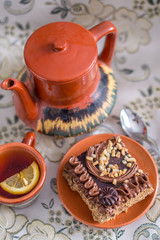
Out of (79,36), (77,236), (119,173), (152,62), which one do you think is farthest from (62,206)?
(152,62)

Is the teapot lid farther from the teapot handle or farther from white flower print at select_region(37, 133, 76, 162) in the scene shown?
white flower print at select_region(37, 133, 76, 162)

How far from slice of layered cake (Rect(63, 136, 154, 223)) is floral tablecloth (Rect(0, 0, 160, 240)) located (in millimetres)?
106

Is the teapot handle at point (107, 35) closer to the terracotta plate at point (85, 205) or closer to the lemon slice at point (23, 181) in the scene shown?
the terracotta plate at point (85, 205)

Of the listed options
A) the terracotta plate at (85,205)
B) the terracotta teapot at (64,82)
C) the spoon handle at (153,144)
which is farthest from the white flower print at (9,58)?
the spoon handle at (153,144)

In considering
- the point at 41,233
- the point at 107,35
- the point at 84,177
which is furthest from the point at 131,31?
the point at 41,233

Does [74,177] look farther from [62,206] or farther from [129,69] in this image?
[129,69]

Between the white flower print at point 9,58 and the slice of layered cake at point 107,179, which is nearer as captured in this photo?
the slice of layered cake at point 107,179

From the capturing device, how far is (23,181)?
0.80 metres

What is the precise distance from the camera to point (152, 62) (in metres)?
1.12

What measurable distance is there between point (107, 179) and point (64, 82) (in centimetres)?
27

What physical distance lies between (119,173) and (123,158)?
0.05m

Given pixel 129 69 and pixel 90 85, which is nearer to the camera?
pixel 90 85

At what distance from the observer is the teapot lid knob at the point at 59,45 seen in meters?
0.79

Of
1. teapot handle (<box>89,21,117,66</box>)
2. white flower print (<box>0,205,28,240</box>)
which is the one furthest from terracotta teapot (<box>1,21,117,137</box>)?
white flower print (<box>0,205,28,240</box>)
